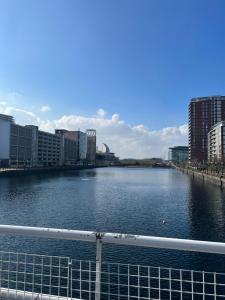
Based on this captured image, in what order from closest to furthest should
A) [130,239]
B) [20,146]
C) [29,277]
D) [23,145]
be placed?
[130,239] < [29,277] < [20,146] < [23,145]

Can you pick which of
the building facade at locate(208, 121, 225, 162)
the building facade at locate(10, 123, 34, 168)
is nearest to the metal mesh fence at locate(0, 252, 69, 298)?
the building facade at locate(208, 121, 225, 162)

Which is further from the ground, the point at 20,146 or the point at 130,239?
the point at 20,146

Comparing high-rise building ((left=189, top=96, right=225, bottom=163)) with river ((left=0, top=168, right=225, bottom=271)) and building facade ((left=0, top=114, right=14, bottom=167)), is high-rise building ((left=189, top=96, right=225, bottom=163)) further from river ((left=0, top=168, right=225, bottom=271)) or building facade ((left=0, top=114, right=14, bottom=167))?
river ((left=0, top=168, right=225, bottom=271))

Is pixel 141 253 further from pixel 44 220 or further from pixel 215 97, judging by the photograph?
pixel 215 97

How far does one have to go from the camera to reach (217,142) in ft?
533

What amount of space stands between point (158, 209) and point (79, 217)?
1061 cm

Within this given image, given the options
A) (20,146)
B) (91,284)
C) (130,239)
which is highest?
(20,146)

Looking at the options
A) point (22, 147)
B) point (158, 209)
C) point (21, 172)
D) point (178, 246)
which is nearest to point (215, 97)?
point (22, 147)

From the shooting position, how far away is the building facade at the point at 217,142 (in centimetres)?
15162

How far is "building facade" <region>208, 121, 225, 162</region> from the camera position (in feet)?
497

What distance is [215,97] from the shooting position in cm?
19238

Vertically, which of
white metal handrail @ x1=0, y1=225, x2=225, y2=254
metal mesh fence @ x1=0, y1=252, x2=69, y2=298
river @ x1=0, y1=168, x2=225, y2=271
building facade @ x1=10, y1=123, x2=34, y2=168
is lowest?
river @ x1=0, y1=168, x2=225, y2=271

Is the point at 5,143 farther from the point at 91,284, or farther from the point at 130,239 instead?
the point at 130,239

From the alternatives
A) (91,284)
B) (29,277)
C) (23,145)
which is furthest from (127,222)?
(23,145)
